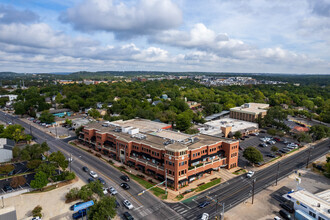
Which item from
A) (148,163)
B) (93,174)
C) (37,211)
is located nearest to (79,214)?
(37,211)

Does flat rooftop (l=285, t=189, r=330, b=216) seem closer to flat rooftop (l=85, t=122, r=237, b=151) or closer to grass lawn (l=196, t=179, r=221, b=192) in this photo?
grass lawn (l=196, t=179, r=221, b=192)

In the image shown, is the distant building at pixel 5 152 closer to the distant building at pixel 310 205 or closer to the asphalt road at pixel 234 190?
the asphalt road at pixel 234 190

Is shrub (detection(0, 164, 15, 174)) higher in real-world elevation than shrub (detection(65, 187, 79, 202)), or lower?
higher

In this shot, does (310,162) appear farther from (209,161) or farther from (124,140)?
(124,140)

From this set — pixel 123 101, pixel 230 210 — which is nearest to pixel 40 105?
pixel 123 101

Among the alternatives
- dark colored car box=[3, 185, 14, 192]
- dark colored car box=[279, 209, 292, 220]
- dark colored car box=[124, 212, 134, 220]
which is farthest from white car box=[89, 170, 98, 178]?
dark colored car box=[279, 209, 292, 220]

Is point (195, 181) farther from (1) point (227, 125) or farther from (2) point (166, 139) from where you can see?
(1) point (227, 125)
